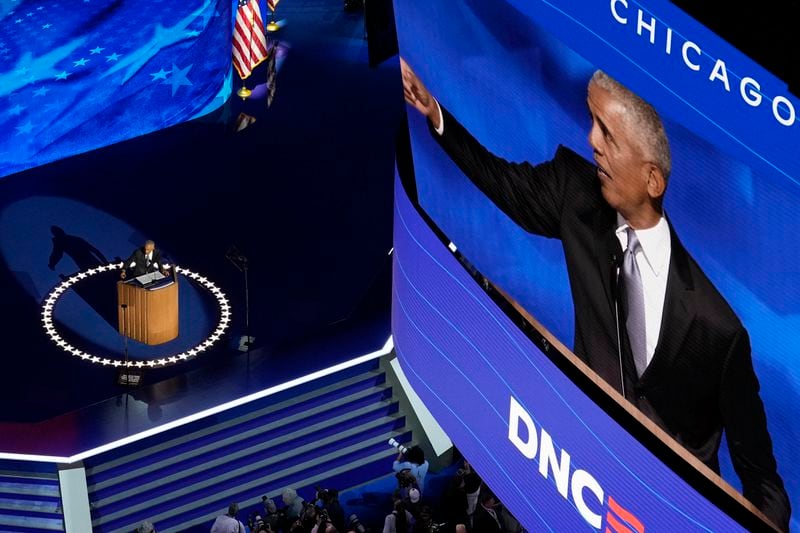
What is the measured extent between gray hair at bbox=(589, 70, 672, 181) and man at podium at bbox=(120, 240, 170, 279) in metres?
12.6

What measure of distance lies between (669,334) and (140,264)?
12.3 meters

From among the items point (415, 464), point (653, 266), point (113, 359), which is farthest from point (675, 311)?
point (113, 359)

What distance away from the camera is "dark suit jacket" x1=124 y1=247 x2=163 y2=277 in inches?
860

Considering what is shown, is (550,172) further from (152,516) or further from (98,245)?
(98,245)

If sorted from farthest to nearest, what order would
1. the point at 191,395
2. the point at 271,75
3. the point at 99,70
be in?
the point at 271,75 → the point at 99,70 → the point at 191,395

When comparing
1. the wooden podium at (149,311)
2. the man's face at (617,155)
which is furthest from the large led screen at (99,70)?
the man's face at (617,155)

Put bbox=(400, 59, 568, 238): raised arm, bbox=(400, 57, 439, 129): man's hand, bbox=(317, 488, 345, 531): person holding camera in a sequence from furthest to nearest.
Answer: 1. bbox=(317, 488, 345, 531): person holding camera
2. bbox=(400, 57, 439, 129): man's hand
3. bbox=(400, 59, 568, 238): raised arm

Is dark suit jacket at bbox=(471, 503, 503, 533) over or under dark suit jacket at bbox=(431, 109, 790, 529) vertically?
under

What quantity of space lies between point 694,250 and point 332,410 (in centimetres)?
1262

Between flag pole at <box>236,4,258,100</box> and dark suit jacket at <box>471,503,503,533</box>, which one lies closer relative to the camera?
dark suit jacket at <box>471,503,503,533</box>

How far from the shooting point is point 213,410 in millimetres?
21344

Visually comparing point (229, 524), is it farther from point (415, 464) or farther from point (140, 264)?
point (140, 264)

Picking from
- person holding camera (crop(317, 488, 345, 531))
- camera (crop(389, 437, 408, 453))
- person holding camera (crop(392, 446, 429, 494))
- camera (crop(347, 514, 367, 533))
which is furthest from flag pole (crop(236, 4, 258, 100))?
camera (crop(347, 514, 367, 533))

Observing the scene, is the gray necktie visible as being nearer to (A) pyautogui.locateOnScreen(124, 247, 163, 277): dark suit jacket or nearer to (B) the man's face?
(B) the man's face
